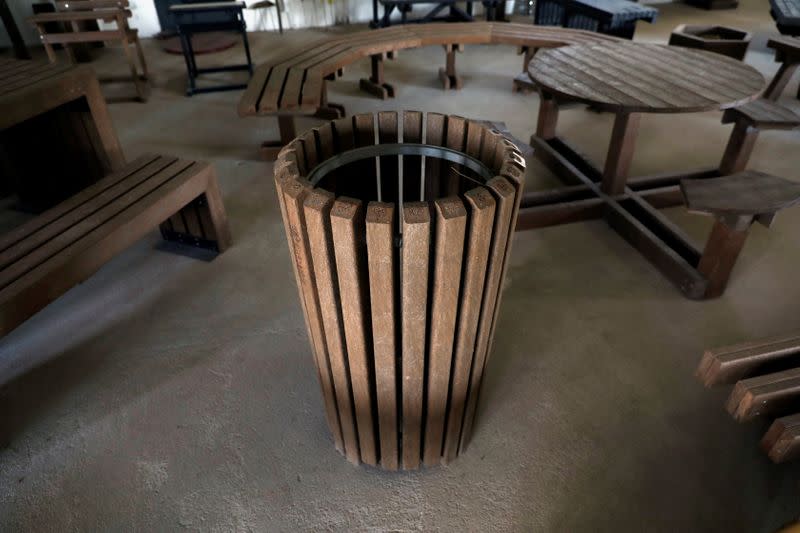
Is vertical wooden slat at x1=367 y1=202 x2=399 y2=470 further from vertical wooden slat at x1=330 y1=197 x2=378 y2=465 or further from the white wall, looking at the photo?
the white wall

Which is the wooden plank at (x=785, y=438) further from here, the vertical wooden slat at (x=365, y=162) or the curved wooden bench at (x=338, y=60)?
the curved wooden bench at (x=338, y=60)

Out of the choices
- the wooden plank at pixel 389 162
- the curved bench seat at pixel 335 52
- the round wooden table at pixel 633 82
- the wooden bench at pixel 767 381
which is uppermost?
the wooden plank at pixel 389 162

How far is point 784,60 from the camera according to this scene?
491cm

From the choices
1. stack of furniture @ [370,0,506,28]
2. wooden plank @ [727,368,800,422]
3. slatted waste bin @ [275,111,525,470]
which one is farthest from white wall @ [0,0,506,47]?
wooden plank @ [727,368,800,422]

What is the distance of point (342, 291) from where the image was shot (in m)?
1.36

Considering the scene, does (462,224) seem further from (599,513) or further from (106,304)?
(106,304)

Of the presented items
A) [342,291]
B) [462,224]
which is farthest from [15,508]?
[462,224]

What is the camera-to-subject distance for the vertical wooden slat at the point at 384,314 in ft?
3.92

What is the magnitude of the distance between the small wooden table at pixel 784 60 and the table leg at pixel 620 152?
283 centimetres

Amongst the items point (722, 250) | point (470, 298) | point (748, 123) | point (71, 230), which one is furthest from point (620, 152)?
point (71, 230)

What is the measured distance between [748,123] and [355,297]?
3110 mm

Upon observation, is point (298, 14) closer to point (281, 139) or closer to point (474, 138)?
point (281, 139)

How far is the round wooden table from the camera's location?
2.62m

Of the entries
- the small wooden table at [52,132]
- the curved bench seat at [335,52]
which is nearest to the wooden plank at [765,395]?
the curved bench seat at [335,52]
